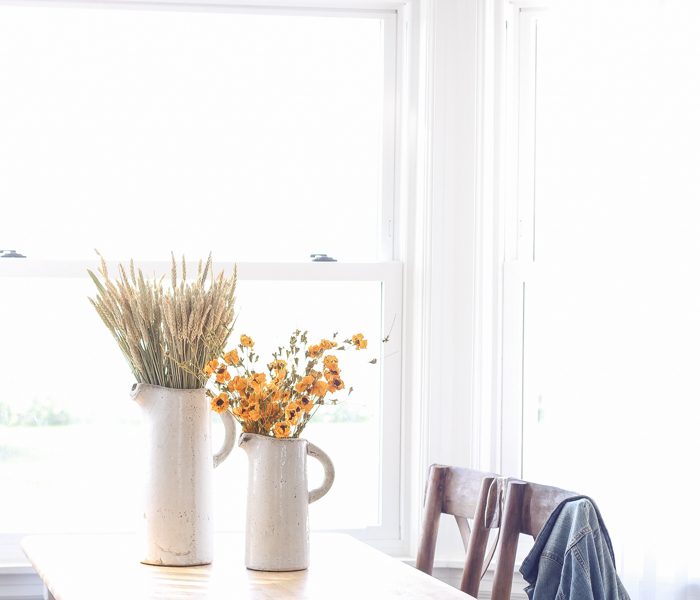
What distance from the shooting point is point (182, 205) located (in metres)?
2.65

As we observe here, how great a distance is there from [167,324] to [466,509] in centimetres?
83

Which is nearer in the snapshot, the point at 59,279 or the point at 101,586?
the point at 101,586

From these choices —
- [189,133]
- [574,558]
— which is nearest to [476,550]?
[574,558]

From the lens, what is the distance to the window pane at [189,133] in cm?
262

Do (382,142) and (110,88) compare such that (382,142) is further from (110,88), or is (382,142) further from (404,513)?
(404,513)

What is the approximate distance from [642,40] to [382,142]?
0.76 m

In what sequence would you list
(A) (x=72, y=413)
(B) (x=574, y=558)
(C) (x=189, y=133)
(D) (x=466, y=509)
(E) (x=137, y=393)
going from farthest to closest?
1. (C) (x=189, y=133)
2. (A) (x=72, y=413)
3. (D) (x=466, y=509)
4. (E) (x=137, y=393)
5. (B) (x=574, y=558)

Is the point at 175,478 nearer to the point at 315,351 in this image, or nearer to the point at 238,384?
the point at 238,384

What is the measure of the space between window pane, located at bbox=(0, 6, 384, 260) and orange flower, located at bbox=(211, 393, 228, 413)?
912mm

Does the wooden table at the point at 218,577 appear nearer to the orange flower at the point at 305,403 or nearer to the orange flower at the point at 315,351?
the orange flower at the point at 305,403

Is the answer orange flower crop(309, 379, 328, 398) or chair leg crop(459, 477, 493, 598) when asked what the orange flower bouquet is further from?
chair leg crop(459, 477, 493, 598)

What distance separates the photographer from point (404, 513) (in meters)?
2.64

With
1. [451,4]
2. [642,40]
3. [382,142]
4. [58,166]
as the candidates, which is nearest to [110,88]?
[58,166]

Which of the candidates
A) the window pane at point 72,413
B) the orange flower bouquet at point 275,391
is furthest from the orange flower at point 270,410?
the window pane at point 72,413
